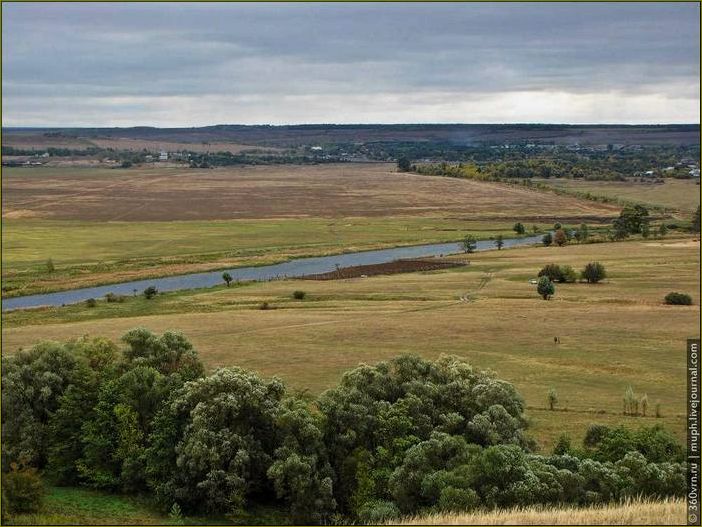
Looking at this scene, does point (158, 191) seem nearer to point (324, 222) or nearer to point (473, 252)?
point (324, 222)

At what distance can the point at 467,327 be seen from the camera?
67125mm

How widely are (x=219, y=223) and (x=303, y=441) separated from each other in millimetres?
113223

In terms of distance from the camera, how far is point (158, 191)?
19712 cm

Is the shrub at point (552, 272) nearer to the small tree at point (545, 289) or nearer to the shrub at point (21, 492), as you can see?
the small tree at point (545, 289)

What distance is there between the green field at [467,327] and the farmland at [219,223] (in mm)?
20331

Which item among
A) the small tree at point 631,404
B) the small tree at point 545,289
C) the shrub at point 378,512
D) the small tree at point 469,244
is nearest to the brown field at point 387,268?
the small tree at point 469,244

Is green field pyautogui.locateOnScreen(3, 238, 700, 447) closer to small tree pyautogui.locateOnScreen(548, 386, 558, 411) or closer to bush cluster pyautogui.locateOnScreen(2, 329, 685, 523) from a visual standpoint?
small tree pyautogui.locateOnScreen(548, 386, 558, 411)

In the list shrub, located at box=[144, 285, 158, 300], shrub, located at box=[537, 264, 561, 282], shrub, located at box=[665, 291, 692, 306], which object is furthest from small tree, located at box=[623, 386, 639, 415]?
shrub, located at box=[144, 285, 158, 300]

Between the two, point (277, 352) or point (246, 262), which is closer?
point (277, 352)

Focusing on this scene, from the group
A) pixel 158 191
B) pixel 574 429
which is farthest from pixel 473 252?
pixel 158 191

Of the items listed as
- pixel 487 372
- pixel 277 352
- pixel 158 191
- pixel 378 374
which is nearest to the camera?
pixel 378 374

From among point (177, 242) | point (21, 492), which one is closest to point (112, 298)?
point (177, 242)

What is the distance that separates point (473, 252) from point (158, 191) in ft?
332

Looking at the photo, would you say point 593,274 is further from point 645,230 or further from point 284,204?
point 284,204
